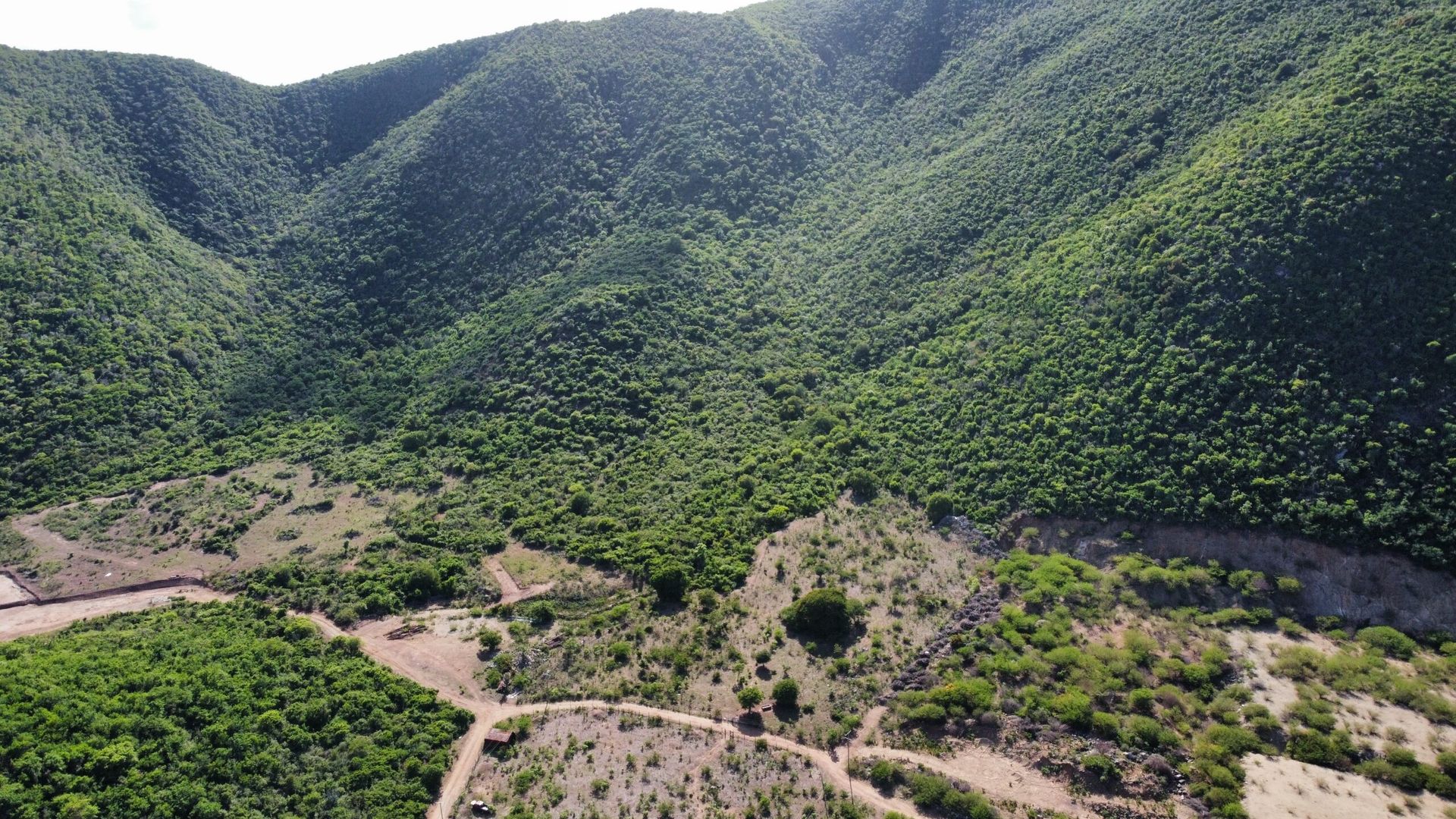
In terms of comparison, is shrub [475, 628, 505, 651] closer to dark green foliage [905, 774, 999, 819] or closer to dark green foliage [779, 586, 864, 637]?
dark green foliage [779, 586, 864, 637]

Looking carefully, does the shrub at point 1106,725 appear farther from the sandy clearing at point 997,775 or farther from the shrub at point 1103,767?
the sandy clearing at point 997,775

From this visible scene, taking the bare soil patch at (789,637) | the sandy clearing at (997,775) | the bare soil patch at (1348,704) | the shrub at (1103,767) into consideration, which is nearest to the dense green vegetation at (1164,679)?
the shrub at (1103,767)

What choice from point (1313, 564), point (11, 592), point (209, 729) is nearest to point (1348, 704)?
point (1313, 564)

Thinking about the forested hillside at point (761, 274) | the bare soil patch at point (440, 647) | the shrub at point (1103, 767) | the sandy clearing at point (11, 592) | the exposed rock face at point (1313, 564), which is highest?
the forested hillside at point (761, 274)

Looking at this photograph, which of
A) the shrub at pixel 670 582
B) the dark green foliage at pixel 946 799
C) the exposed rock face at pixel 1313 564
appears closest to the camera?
the dark green foliage at pixel 946 799

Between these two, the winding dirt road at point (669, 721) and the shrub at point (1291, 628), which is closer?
the winding dirt road at point (669, 721)
